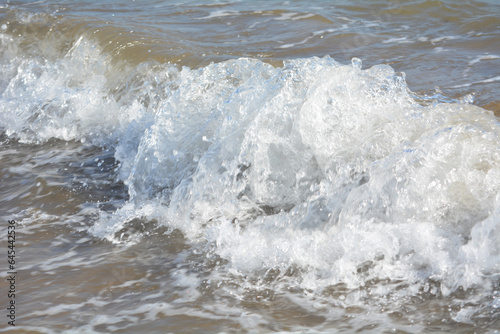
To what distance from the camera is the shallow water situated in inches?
103

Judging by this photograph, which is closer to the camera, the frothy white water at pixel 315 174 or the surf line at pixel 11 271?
the surf line at pixel 11 271

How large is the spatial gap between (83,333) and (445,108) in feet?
7.77

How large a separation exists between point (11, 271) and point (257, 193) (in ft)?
4.70

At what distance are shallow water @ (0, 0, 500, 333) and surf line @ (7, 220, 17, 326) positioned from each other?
4 cm

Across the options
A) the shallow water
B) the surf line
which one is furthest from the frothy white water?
the surf line

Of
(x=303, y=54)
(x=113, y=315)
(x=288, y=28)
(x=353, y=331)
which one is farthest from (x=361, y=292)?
(x=288, y=28)

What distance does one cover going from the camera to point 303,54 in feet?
20.6

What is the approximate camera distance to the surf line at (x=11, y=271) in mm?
2662

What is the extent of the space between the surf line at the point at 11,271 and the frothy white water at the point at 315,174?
459 millimetres

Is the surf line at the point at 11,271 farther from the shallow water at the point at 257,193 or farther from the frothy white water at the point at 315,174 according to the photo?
the frothy white water at the point at 315,174

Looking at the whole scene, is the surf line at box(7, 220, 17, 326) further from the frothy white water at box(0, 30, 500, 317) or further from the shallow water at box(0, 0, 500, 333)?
the frothy white water at box(0, 30, 500, 317)

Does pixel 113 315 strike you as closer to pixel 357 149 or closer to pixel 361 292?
pixel 361 292

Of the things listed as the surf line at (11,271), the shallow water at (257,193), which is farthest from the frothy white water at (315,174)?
the surf line at (11,271)

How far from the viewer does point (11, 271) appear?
306 cm
